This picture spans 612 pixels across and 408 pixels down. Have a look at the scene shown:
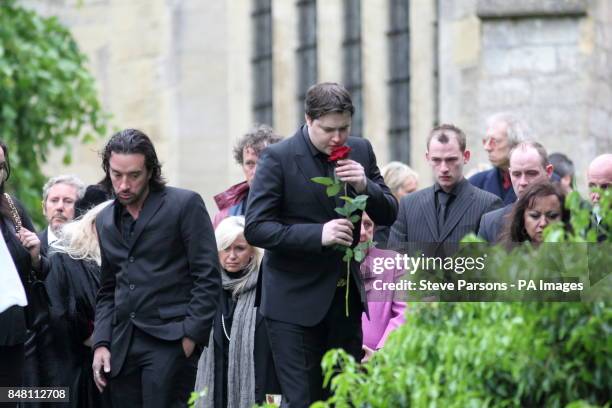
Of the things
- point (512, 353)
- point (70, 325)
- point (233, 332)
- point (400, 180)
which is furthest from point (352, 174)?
point (400, 180)

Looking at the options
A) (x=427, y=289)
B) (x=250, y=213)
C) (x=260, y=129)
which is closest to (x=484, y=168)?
(x=260, y=129)

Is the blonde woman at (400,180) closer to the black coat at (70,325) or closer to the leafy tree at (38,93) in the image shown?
the black coat at (70,325)

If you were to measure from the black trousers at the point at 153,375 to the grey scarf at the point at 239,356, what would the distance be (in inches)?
51.1

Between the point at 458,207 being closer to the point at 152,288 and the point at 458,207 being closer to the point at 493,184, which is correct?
the point at 493,184

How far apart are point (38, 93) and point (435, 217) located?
11.7 m

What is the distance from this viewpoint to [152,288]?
943cm

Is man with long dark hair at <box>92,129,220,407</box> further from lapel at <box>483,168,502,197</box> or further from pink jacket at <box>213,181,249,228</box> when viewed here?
lapel at <box>483,168,502,197</box>

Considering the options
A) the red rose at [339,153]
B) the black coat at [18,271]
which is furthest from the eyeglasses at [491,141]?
the black coat at [18,271]

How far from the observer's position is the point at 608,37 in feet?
53.7

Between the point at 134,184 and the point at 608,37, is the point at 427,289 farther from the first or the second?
the point at 608,37

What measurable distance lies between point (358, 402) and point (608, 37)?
392 inches

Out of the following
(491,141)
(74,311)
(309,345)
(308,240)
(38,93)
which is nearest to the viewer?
(308,240)

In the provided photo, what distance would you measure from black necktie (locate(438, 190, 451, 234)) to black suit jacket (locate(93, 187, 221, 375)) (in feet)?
5.60

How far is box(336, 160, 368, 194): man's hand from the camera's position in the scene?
8.97 meters
